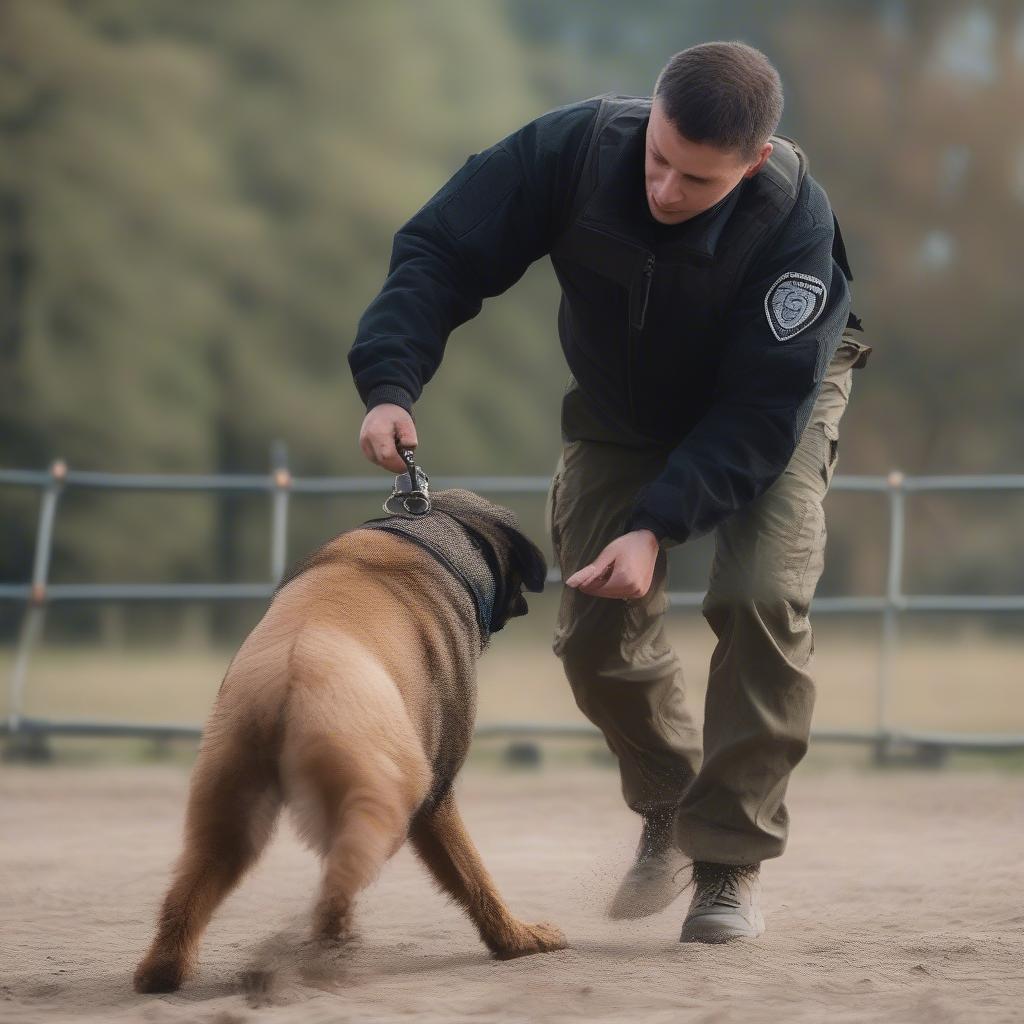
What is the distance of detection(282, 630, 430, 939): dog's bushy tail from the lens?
266 cm

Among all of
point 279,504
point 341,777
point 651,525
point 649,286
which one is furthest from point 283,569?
point 341,777

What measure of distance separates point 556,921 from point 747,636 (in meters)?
0.95

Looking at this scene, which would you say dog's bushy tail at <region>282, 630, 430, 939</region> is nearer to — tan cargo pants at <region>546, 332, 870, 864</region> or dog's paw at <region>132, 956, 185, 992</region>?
dog's paw at <region>132, 956, 185, 992</region>

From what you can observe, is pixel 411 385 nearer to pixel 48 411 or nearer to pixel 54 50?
pixel 48 411

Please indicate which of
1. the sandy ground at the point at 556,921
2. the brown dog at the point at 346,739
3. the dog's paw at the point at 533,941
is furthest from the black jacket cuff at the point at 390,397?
the dog's paw at the point at 533,941

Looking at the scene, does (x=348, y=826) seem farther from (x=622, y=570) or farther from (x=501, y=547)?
(x=501, y=547)

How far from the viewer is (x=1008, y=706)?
1266cm

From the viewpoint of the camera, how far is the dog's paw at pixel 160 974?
2.92 meters

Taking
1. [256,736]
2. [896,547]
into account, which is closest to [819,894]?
[256,736]

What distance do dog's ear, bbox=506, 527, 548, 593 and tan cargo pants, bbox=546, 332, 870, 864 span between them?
355 mm

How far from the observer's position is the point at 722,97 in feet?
10.2

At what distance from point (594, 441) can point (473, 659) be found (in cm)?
88

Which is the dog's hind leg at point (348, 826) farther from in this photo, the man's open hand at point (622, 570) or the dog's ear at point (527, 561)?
the dog's ear at point (527, 561)

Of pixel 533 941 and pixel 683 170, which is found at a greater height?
pixel 683 170
